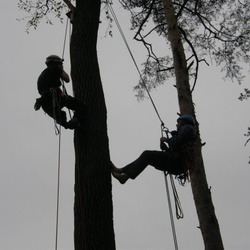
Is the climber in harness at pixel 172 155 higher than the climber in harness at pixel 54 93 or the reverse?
the reverse

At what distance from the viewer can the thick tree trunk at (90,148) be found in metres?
2.99

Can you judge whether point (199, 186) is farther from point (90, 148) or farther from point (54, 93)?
point (54, 93)

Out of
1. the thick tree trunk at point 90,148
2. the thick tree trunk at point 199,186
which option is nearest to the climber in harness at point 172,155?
A: the thick tree trunk at point 90,148

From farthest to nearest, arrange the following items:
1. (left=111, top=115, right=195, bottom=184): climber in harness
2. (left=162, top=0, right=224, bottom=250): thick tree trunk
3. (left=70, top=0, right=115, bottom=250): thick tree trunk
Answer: (left=162, top=0, right=224, bottom=250): thick tree trunk, (left=111, top=115, right=195, bottom=184): climber in harness, (left=70, top=0, right=115, bottom=250): thick tree trunk

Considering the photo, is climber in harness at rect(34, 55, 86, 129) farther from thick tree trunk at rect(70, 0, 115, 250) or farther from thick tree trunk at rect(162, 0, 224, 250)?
thick tree trunk at rect(162, 0, 224, 250)

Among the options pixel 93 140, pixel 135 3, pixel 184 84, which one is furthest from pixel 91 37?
pixel 135 3

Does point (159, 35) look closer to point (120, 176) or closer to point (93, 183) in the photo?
point (120, 176)

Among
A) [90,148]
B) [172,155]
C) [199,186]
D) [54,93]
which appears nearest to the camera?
[90,148]

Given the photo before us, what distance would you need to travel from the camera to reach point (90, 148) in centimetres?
338

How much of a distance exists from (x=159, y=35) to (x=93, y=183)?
684 cm

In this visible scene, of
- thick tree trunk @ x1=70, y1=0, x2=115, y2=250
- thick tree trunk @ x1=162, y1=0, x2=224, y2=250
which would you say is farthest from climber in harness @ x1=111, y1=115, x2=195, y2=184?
thick tree trunk @ x1=162, y1=0, x2=224, y2=250

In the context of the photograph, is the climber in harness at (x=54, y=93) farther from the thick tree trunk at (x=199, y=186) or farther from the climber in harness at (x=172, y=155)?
the thick tree trunk at (x=199, y=186)

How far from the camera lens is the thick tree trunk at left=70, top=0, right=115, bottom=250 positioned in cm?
299

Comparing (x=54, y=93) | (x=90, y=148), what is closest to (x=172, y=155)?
(x=90, y=148)
